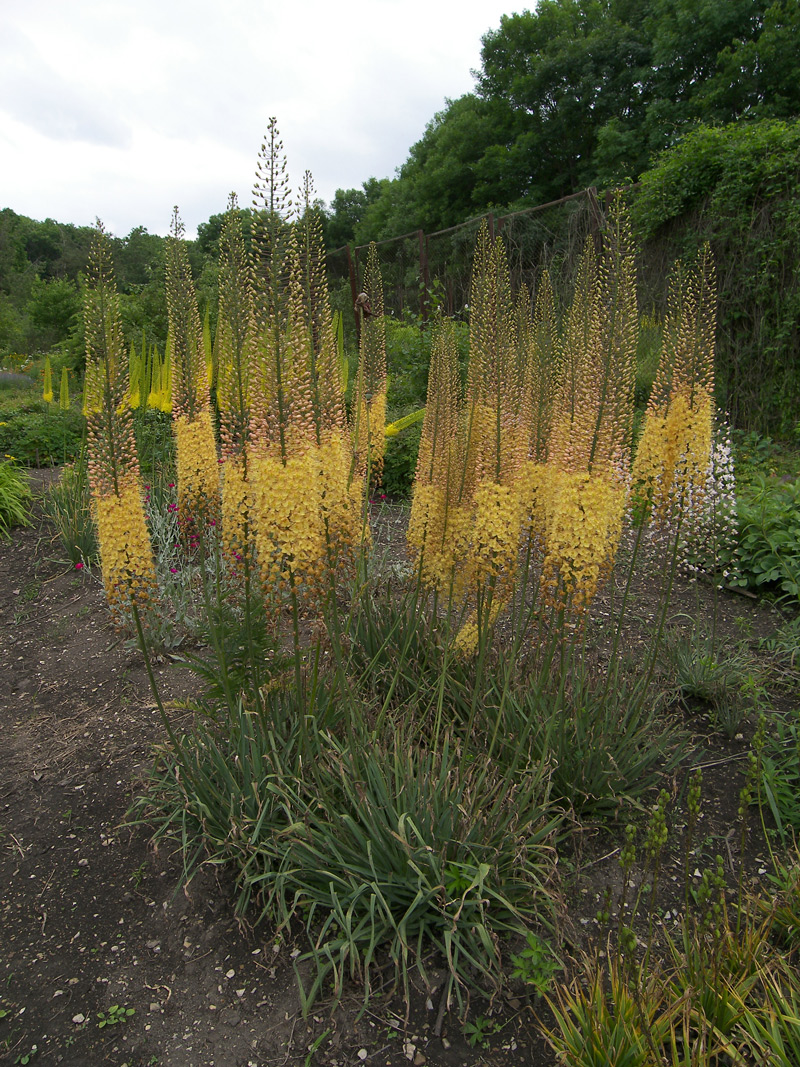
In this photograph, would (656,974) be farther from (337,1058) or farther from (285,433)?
(285,433)

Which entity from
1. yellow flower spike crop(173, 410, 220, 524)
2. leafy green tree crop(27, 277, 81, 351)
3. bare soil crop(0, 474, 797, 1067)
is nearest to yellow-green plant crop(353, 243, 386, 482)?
yellow flower spike crop(173, 410, 220, 524)

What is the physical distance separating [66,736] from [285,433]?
295cm

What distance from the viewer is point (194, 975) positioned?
2.59m

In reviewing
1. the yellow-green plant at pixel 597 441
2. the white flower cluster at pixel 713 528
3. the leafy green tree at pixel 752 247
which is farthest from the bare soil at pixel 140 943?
the leafy green tree at pixel 752 247

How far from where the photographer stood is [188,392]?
10.1 feet

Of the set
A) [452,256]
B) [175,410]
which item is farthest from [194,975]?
[452,256]

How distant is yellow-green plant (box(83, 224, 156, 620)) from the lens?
101 inches

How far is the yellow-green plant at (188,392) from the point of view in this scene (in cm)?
306

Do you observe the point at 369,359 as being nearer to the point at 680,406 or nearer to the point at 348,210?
Result: the point at 680,406

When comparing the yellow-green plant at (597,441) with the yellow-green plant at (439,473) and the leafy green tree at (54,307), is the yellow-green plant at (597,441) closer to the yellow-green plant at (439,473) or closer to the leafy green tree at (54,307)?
the yellow-green plant at (439,473)

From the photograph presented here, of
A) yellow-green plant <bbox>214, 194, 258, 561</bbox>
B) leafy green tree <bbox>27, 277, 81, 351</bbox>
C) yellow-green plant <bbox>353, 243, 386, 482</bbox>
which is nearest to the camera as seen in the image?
yellow-green plant <bbox>214, 194, 258, 561</bbox>

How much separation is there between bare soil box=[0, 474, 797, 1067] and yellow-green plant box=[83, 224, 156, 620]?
1.35 m

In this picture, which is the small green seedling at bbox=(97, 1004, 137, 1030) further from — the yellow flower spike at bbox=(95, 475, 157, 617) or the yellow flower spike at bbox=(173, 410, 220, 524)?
the yellow flower spike at bbox=(173, 410, 220, 524)

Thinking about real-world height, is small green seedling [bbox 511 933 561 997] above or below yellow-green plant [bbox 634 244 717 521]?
below
